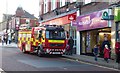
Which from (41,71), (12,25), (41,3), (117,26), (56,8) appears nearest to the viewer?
(41,71)

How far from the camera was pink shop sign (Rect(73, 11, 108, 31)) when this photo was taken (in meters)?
25.0

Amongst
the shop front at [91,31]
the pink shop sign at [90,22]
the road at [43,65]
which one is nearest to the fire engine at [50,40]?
the pink shop sign at [90,22]

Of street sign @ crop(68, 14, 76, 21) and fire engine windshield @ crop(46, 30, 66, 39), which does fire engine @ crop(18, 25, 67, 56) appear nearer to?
fire engine windshield @ crop(46, 30, 66, 39)

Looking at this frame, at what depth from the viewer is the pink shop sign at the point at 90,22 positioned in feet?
82.1

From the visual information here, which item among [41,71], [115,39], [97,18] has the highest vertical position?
[97,18]

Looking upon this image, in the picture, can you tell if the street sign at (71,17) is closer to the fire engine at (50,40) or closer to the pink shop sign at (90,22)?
the pink shop sign at (90,22)

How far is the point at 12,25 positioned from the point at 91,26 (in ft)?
214

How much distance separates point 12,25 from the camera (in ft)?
296

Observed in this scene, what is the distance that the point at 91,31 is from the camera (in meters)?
27.8

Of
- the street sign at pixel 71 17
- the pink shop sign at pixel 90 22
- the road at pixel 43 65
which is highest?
the street sign at pixel 71 17

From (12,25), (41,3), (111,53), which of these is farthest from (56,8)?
(12,25)

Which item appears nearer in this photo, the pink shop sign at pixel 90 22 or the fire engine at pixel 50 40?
the pink shop sign at pixel 90 22

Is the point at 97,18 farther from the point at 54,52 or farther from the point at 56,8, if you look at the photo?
the point at 56,8

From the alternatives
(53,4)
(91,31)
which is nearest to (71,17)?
(91,31)
